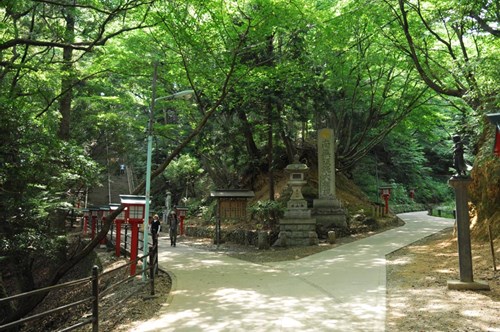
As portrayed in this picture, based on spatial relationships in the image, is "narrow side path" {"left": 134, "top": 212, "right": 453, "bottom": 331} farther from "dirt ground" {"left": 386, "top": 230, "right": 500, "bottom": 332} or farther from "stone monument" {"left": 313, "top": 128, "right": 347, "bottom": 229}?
"stone monument" {"left": 313, "top": 128, "right": 347, "bottom": 229}

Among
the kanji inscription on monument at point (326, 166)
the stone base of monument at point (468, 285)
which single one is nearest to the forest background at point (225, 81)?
the kanji inscription on monument at point (326, 166)

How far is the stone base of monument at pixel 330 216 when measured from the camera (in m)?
18.1

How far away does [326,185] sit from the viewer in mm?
18969

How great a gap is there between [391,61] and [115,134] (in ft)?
56.3

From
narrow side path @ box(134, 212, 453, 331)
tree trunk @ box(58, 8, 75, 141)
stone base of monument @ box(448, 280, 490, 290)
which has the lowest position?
narrow side path @ box(134, 212, 453, 331)

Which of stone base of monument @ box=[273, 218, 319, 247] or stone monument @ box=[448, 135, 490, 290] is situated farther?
stone base of monument @ box=[273, 218, 319, 247]

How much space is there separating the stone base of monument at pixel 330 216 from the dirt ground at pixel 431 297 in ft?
16.6

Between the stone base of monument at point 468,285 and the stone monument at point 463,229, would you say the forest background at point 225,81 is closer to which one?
the stone monument at point 463,229

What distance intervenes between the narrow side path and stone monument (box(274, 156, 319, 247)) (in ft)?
9.43

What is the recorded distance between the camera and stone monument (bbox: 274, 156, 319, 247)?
53.7 feet

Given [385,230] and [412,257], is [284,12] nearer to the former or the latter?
[412,257]

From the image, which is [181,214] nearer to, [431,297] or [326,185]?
[326,185]

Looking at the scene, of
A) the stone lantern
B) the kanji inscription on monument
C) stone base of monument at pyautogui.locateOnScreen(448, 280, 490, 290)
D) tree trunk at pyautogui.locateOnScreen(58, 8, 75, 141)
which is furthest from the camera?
the stone lantern

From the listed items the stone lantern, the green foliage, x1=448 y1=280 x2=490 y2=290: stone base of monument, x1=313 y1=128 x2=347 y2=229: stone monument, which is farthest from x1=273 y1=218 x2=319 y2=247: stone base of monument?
the stone lantern
